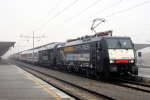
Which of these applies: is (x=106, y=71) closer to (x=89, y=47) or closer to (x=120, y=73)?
(x=120, y=73)

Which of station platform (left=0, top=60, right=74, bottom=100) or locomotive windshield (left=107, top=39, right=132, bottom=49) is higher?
locomotive windshield (left=107, top=39, right=132, bottom=49)

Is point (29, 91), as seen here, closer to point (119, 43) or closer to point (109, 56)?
point (109, 56)

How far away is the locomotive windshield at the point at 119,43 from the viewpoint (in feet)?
53.8

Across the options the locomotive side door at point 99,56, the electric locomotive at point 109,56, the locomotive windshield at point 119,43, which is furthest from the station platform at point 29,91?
the locomotive windshield at point 119,43

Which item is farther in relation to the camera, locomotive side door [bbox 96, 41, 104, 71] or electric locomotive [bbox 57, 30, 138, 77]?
locomotive side door [bbox 96, 41, 104, 71]

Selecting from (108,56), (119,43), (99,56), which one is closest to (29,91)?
(108,56)

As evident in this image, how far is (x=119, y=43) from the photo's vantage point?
16.8m

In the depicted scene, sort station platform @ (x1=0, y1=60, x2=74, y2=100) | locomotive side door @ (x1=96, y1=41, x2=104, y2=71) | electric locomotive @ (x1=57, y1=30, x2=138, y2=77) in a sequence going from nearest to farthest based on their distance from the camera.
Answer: station platform @ (x1=0, y1=60, x2=74, y2=100) → electric locomotive @ (x1=57, y1=30, x2=138, y2=77) → locomotive side door @ (x1=96, y1=41, x2=104, y2=71)

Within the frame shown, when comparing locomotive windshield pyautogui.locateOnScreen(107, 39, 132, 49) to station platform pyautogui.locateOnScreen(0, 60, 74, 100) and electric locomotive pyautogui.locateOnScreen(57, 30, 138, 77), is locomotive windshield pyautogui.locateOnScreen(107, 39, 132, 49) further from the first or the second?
station platform pyautogui.locateOnScreen(0, 60, 74, 100)

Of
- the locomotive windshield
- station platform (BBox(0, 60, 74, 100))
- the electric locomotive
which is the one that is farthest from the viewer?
the locomotive windshield

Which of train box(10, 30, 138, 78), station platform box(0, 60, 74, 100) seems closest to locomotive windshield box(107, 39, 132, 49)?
train box(10, 30, 138, 78)

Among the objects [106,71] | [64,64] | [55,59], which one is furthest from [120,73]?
[55,59]

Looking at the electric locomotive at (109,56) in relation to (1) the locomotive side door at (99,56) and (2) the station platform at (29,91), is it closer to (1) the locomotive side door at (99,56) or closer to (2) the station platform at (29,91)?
(1) the locomotive side door at (99,56)

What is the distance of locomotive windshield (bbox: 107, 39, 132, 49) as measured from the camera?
53.8 ft
